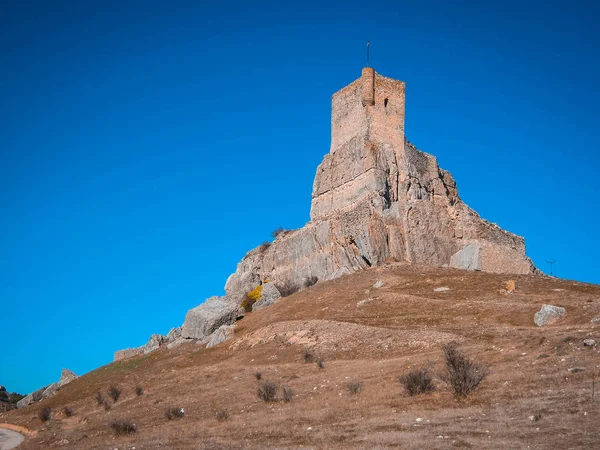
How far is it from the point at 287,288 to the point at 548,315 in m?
23.2

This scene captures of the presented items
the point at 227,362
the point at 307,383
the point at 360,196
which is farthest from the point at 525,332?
the point at 360,196

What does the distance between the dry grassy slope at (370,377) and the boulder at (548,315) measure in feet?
1.67

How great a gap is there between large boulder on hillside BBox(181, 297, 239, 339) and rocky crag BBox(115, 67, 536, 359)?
0.20 feet

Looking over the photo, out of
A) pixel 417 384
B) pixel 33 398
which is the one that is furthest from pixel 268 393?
pixel 33 398

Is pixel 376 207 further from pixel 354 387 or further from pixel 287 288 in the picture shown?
pixel 354 387

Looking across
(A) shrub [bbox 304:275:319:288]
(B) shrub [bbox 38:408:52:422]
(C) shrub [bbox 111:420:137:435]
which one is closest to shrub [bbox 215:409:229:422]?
(C) shrub [bbox 111:420:137:435]

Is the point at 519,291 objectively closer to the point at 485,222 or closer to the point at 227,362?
the point at 227,362

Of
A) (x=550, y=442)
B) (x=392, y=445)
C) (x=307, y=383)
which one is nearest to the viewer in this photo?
(x=550, y=442)

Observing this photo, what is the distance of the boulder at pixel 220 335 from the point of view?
109 feet

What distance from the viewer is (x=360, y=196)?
42562 mm

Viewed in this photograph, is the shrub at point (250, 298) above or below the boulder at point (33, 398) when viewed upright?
above

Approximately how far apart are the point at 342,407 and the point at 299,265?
30042 millimetres

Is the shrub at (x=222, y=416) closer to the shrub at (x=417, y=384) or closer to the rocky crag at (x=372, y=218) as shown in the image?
the shrub at (x=417, y=384)

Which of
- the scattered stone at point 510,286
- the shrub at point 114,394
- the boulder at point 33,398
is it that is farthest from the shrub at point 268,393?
the boulder at point 33,398
